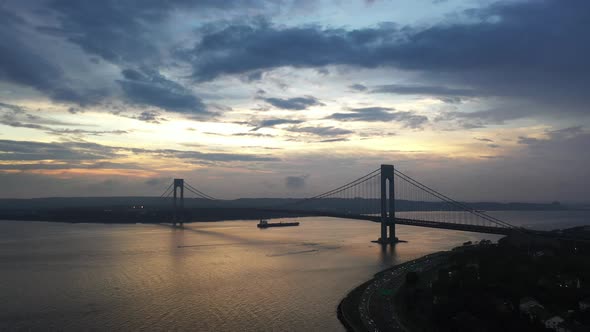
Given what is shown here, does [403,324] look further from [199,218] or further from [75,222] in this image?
[75,222]

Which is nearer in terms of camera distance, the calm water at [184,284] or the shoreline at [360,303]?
the shoreline at [360,303]

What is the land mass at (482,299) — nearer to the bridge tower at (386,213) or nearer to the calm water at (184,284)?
the calm water at (184,284)

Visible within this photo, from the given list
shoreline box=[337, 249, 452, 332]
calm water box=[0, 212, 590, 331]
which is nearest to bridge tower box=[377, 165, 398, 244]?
calm water box=[0, 212, 590, 331]

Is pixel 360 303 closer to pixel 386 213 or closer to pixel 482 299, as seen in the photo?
pixel 482 299

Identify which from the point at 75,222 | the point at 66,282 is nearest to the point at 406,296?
the point at 66,282

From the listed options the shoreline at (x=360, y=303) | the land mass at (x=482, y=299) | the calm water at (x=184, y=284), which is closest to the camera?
the land mass at (x=482, y=299)

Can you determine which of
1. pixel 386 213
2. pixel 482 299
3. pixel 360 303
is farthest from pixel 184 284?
pixel 386 213

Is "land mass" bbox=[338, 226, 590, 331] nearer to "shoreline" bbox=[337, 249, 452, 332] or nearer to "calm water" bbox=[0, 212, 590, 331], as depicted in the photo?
"shoreline" bbox=[337, 249, 452, 332]

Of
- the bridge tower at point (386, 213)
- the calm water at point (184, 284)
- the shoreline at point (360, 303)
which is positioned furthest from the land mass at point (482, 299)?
the bridge tower at point (386, 213)

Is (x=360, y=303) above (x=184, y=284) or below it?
above
